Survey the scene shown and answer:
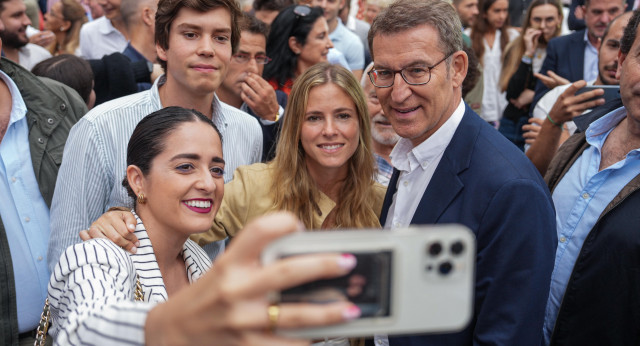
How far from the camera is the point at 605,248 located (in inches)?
94.0

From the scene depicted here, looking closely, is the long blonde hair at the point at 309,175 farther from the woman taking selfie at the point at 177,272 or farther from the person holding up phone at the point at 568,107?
the person holding up phone at the point at 568,107

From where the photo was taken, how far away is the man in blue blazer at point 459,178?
6.84 feet

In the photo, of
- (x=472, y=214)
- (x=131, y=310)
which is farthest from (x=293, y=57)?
(x=131, y=310)

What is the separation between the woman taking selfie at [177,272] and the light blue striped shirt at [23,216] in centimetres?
76

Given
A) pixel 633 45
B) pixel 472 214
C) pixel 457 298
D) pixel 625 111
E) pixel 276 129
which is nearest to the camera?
pixel 457 298

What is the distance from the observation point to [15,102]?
116 inches

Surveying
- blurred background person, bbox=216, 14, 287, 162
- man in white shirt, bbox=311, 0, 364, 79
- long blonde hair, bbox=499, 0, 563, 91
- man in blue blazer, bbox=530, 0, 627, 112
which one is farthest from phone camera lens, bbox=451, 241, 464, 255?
long blonde hair, bbox=499, 0, 563, 91

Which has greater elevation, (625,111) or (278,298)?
(278,298)

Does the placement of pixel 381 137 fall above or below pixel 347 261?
below

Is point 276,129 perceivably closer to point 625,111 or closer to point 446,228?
point 625,111

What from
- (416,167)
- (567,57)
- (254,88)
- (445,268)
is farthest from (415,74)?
(567,57)

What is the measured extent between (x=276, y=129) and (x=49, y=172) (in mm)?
1574

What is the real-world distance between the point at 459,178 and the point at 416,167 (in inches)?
12.9

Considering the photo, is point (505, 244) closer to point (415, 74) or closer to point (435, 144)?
point (435, 144)
